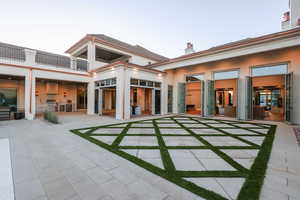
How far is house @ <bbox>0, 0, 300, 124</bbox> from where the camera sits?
21.2ft

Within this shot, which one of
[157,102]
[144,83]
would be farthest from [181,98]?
[144,83]

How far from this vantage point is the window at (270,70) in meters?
6.66

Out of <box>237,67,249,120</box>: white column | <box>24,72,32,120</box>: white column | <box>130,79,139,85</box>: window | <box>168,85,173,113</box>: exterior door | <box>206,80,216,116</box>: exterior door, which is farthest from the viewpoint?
<box>168,85,173,113</box>: exterior door

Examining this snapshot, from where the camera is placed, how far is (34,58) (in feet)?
24.8

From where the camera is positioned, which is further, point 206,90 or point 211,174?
point 206,90

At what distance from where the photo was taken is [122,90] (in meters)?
7.43

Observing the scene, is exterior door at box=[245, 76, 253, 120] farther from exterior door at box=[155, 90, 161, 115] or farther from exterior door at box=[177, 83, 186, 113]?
exterior door at box=[155, 90, 161, 115]

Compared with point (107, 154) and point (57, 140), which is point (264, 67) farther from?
point (57, 140)

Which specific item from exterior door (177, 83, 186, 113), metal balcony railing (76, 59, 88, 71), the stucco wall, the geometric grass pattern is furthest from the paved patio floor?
metal balcony railing (76, 59, 88, 71)

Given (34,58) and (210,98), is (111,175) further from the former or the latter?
(34,58)

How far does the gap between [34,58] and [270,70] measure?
47.0 feet

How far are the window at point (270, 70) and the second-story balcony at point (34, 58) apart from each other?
12.4 m

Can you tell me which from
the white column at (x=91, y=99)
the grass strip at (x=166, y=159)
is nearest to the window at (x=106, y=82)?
the white column at (x=91, y=99)

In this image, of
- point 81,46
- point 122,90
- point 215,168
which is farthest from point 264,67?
point 81,46
